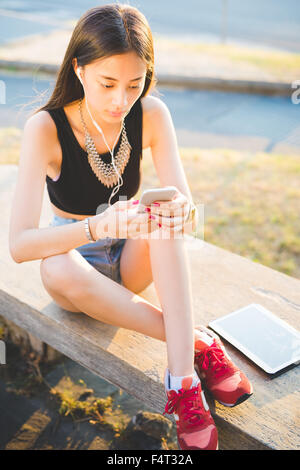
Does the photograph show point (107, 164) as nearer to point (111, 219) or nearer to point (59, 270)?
point (111, 219)

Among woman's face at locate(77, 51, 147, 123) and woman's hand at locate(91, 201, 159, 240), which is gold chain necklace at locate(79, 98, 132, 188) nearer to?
woman's face at locate(77, 51, 147, 123)

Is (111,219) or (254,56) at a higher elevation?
(254,56)

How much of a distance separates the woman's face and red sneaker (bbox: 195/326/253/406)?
0.96 meters

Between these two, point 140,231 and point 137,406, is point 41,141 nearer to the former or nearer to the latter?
point 140,231

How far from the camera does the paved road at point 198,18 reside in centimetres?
963

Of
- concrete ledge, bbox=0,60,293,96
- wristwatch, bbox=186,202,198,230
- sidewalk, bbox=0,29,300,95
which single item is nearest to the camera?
wristwatch, bbox=186,202,198,230

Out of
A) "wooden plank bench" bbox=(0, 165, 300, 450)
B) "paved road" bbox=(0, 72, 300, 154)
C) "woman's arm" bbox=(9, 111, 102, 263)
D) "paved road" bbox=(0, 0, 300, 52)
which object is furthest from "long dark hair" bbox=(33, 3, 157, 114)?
"paved road" bbox=(0, 0, 300, 52)

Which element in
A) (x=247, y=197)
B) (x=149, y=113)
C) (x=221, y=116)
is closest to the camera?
(x=149, y=113)

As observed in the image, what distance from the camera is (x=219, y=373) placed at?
5.68ft

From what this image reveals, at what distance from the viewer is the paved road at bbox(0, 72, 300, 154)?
17.6 ft

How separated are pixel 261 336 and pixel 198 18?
35.5ft

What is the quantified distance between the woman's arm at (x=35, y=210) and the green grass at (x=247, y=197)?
179 centimetres

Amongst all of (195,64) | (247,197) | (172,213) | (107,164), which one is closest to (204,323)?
(172,213)

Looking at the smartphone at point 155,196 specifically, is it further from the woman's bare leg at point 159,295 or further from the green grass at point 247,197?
the green grass at point 247,197
